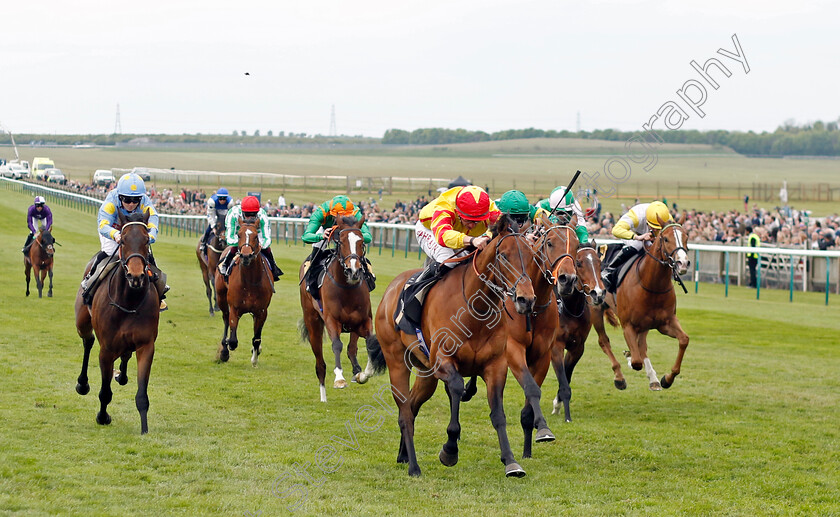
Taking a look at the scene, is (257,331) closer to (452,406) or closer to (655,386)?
(655,386)

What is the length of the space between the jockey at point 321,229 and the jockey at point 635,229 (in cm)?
290

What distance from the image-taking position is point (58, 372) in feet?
35.1

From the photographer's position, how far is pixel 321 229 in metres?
10.5

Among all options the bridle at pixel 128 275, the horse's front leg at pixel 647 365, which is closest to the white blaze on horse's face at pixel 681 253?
the horse's front leg at pixel 647 365

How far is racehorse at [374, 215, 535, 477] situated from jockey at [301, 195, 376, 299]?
3276mm

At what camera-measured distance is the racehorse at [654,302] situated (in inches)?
393

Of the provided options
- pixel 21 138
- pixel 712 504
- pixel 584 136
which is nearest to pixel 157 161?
pixel 21 138

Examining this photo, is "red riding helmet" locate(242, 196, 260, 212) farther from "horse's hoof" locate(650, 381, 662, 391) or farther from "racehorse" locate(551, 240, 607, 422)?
"horse's hoof" locate(650, 381, 662, 391)

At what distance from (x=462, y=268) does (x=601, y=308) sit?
418cm

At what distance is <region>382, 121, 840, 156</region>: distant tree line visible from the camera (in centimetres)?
10800

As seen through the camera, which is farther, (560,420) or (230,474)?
(560,420)

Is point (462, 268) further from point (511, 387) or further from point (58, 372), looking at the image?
point (58, 372)

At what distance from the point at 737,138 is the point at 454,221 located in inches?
4466

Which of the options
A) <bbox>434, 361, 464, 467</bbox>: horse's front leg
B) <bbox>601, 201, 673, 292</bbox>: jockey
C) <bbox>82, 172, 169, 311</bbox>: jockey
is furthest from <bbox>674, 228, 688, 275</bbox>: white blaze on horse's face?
<bbox>82, 172, 169, 311</bbox>: jockey
